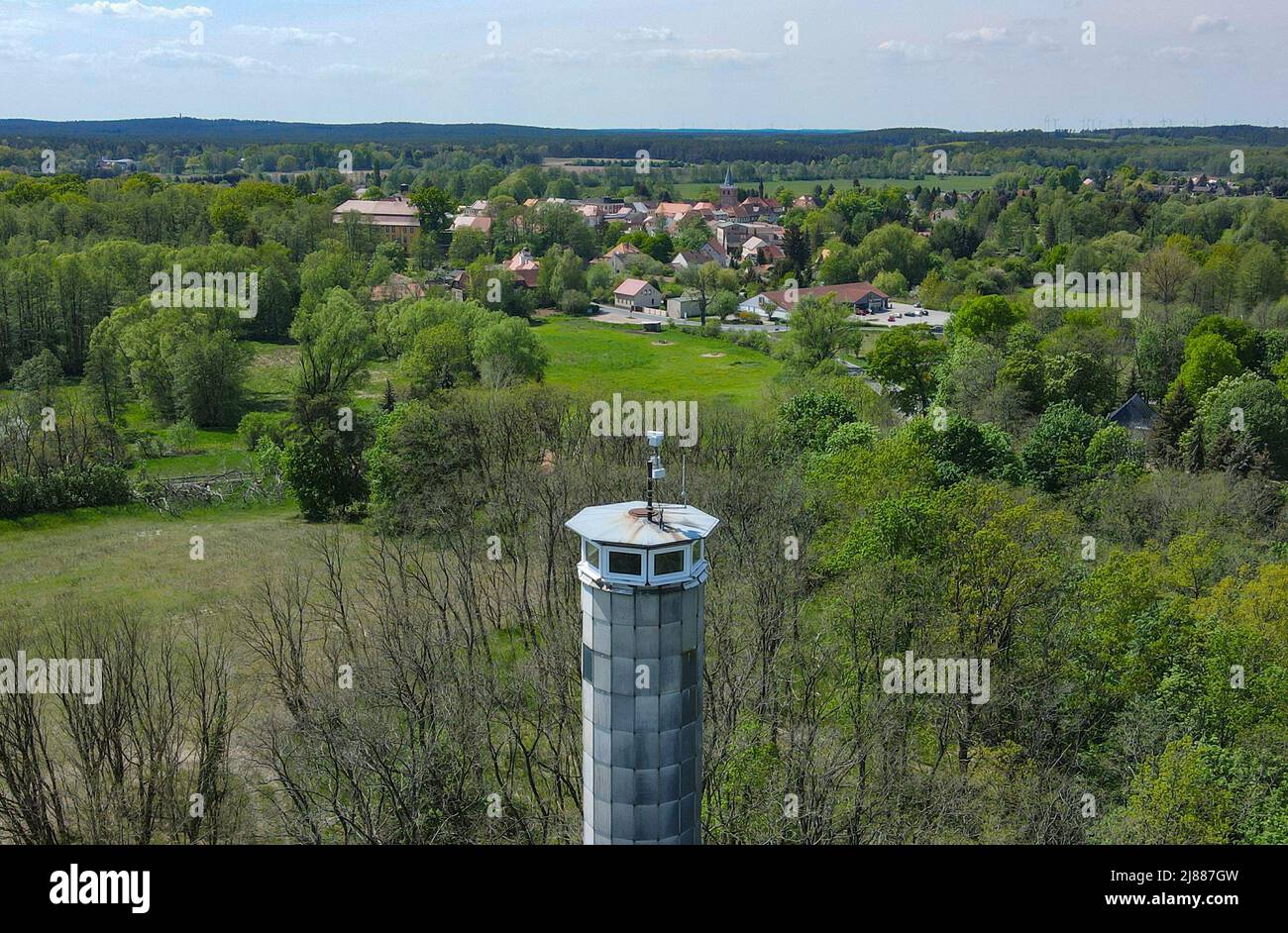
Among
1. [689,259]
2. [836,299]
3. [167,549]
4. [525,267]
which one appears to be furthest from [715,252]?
[167,549]

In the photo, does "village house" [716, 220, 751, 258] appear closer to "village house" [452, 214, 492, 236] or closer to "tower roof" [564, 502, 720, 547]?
"village house" [452, 214, 492, 236]

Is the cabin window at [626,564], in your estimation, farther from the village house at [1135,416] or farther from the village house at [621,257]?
the village house at [621,257]

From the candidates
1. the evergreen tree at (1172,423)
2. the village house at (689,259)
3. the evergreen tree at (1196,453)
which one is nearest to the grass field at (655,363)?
the evergreen tree at (1172,423)

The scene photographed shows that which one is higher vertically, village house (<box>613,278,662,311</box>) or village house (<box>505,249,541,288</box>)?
village house (<box>505,249,541,288</box>)

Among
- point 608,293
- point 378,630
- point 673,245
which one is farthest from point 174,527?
point 673,245

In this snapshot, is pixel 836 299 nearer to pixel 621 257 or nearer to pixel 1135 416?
pixel 621 257

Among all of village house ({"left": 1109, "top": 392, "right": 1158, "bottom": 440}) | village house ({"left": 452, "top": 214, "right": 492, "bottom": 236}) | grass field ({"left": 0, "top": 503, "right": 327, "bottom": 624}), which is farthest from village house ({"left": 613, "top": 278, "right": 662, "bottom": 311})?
grass field ({"left": 0, "top": 503, "right": 327, "bottom": 624})
